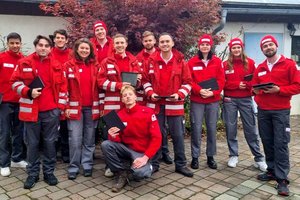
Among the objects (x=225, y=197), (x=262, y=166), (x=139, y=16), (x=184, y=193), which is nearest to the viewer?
(x=225, y=197)

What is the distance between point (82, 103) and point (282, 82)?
110 inches

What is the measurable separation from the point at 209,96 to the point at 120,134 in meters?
1.49

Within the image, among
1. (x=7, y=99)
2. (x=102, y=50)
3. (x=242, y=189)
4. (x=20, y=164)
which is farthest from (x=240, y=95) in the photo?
(x=20, y=164)

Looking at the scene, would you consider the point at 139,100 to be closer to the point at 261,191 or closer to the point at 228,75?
the point at 228,75

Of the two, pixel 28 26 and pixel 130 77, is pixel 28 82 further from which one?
pixel 28 26

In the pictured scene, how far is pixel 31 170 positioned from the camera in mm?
4535

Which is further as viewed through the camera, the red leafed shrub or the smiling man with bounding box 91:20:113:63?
the red leafed shrub

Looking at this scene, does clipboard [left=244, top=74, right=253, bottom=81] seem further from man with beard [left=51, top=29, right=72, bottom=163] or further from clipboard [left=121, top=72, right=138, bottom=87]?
man with beard [left=51, top=29, right=72, bottom=163]

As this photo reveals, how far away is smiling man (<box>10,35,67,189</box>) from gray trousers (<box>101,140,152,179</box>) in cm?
81

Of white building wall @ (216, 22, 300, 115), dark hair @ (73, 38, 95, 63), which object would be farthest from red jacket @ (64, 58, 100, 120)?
white building wall @ (216, 22, 300, 115)

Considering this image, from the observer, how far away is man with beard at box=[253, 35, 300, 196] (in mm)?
4239

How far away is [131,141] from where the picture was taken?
14.8 feet

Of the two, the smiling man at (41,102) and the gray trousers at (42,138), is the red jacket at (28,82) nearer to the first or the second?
the smiling man at (41,102)

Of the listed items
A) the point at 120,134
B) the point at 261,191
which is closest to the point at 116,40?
the point at 120,134
